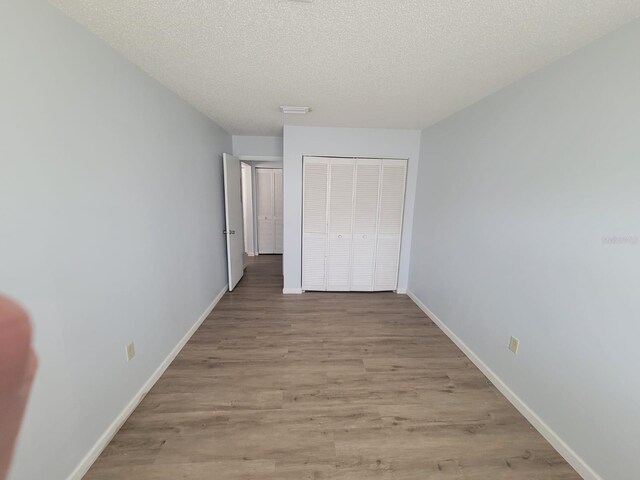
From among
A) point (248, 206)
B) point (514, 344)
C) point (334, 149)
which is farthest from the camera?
point (248, 206)

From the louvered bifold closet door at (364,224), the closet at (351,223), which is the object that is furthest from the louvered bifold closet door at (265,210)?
the louvered bifold closet door at (364,224)

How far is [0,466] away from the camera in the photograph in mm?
918

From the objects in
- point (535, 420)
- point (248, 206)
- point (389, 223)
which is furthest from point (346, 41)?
point (248, 206)

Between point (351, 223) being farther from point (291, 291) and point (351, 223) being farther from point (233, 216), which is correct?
point (233, 216)

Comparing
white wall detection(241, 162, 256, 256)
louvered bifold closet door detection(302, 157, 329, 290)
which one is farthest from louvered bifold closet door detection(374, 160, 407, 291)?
white wall detection(241, 162, 256, 256)

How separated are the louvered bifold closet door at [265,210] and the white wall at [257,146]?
1.55m

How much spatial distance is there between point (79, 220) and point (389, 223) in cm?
311

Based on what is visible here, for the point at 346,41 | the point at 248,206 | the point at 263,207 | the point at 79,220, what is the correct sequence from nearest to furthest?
the point at 79,220
the point at 346,41
the point at 248,206
the point at 263,207

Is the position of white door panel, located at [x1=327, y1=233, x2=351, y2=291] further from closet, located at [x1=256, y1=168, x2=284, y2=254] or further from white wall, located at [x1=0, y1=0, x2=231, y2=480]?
closet, located at [x1=256, y1=168, x2=284, y2=254]

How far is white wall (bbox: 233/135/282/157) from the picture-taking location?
12.4ft

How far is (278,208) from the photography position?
18.2 ft

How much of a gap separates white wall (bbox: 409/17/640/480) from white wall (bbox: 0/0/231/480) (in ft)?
8.48

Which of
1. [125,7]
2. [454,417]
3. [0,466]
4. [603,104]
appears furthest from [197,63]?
[454,417]

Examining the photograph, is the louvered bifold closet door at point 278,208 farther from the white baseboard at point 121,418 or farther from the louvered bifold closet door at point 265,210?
the white baseboard at point 121,418
